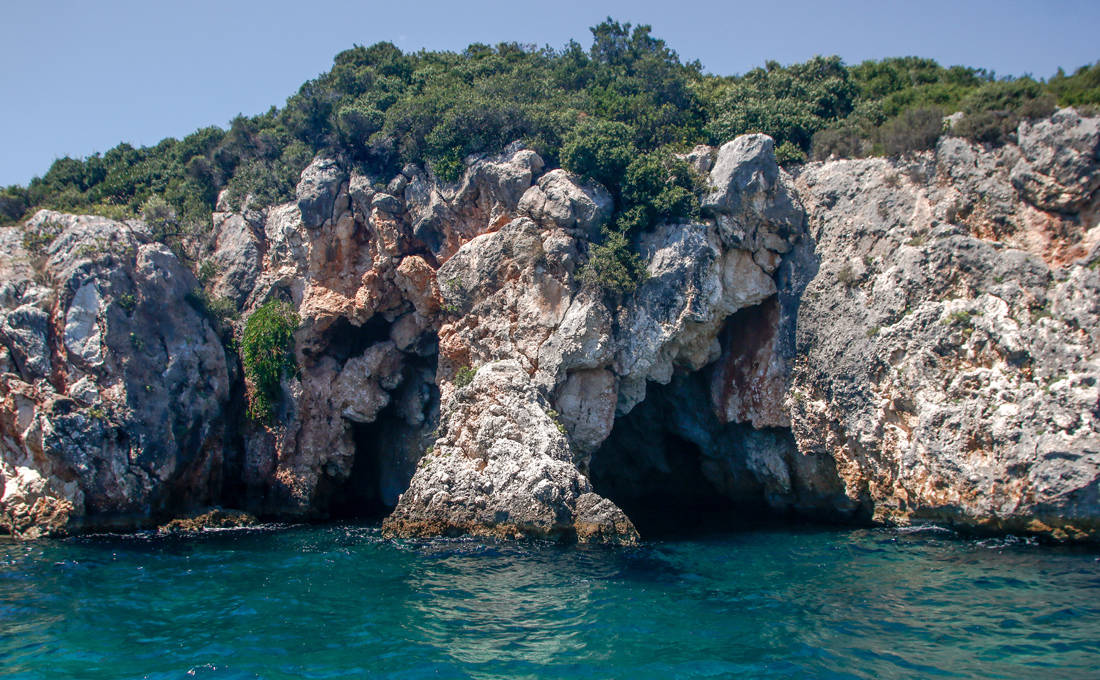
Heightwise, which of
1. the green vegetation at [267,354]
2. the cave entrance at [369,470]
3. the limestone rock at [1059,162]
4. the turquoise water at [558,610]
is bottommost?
the turquoise water at [558,610]

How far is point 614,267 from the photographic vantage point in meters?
21.6

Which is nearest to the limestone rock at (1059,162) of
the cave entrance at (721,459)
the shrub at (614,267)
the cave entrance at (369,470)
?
the cave entrance at (721,459)

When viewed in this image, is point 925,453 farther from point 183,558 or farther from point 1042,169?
point 183,558

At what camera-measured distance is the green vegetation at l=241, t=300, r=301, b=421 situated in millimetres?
24859

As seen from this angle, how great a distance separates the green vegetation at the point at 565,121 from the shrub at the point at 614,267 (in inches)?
3.2

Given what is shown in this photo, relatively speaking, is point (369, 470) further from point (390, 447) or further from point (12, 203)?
point (12, 203)

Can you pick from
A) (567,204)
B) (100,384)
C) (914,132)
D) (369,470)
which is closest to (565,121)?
(567,204)

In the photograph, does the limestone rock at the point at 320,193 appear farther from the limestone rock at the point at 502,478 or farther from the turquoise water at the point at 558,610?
the turquoise water at the point at 558,610

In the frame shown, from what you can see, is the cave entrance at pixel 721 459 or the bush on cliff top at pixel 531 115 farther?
the bush on cliff top at pixel 531 115

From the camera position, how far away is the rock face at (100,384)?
2059 cm

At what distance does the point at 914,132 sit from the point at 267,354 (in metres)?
23.0

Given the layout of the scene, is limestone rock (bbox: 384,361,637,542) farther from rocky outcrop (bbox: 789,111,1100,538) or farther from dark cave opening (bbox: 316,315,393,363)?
rocky outcrop (bbox: 789,111,1100,538)

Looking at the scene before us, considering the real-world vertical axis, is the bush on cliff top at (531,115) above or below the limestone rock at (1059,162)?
above

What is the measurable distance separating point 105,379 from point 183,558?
7.40 meters
